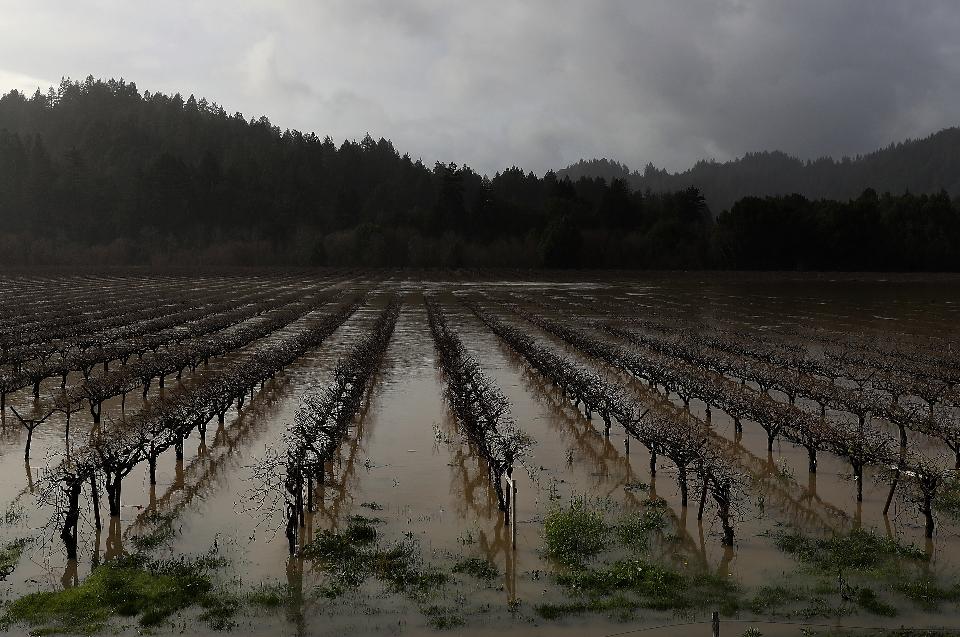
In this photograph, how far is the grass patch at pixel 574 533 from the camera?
468 inches

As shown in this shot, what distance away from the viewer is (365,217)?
490 ft

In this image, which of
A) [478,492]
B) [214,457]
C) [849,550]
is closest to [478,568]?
[478,492]

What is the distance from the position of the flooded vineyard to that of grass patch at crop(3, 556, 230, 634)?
41mm

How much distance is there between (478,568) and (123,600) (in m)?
4.97

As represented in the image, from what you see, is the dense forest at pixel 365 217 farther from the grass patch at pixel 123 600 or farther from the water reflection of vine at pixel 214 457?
the grass patch at pixel 123 600

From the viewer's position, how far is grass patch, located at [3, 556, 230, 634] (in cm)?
975

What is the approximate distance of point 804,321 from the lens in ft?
159

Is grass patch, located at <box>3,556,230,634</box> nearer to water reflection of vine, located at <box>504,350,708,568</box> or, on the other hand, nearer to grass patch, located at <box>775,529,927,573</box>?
water reflection of vine, located at <box>504,350,708,568</box>

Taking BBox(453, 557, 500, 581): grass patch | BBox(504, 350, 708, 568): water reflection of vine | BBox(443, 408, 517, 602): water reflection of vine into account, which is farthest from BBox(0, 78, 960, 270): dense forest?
BBox(453, 557, 500, 581): grass patch

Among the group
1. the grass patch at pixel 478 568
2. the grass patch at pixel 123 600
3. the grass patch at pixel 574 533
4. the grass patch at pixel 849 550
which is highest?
the grass patch at pixel 849 550

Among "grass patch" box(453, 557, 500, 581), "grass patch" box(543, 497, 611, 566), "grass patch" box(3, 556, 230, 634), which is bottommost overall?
"grass patch" box(3, 556, 230, 634)

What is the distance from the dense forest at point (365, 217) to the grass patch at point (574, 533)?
100298 millimetres

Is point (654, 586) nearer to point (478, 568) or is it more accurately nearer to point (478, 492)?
point (478, 568)

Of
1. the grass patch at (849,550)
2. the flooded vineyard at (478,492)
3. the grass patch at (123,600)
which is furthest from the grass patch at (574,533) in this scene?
the grass patch at (123,600)
